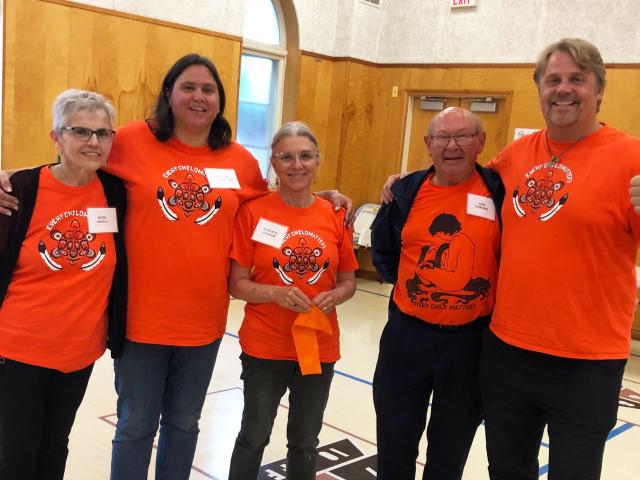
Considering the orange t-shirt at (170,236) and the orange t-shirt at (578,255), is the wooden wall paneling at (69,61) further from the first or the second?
the orange t-shirt at (578,255)

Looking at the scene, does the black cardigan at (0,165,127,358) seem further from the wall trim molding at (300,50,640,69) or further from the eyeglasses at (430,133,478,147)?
the wall trim molding at (300,50,640,69)

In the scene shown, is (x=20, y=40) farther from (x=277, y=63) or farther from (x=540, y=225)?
(x=540, y=225)

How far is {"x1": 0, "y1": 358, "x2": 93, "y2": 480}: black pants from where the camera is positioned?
2080mm

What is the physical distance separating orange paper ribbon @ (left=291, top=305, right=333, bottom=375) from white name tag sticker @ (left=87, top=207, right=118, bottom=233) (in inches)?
29.2

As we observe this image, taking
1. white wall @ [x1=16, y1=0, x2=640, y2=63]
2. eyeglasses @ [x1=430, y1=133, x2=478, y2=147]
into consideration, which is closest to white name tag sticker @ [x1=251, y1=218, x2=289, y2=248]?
eyeglasses @ [x1=430, y1=133, x2=478, y2=147]

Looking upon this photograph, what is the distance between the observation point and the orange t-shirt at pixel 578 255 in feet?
6.61

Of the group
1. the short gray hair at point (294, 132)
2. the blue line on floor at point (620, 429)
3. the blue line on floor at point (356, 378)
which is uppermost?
the short gray hair at point (294, 132)

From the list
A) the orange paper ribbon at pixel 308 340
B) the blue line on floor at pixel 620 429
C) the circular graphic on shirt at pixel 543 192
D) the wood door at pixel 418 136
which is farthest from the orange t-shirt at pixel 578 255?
the wood door at pixel 418 136

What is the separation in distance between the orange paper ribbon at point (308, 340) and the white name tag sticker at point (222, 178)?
1.82 ft

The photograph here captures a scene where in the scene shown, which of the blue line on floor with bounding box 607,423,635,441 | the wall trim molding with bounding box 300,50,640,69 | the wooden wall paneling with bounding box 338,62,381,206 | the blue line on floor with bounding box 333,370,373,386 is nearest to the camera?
the blue line on floor with bounding box 607,423,635,441

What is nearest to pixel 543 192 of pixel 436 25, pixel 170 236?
pixel 170 236

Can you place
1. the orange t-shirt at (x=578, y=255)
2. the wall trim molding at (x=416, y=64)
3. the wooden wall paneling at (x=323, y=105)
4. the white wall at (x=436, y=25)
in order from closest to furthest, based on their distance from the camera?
1. the orange t-shirt at (x=578, y=255)
2. the white wall at (x=436, y=25)
3. the wall trim molding at (x=416, y=64)
4. the wooden wall paneling at (x=323, y=105)

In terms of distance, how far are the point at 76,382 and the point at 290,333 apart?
2.55 ft

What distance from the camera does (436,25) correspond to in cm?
806
